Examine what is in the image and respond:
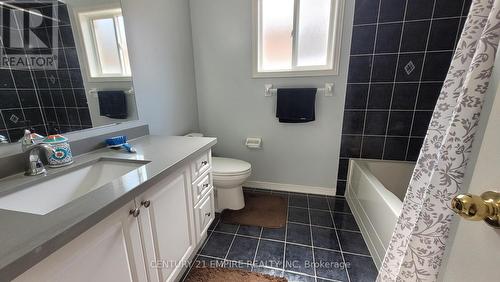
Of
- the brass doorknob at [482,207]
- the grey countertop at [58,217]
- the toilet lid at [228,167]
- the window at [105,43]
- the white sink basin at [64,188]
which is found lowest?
the toilet lid at [228,167]

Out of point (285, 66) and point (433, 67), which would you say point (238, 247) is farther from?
point (433, 67)

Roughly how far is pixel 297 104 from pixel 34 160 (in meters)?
1.84

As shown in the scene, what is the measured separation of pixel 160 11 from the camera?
173cm

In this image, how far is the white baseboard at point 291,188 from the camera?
229 cm

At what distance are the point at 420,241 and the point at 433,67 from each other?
176 cm

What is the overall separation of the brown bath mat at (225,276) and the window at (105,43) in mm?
1370

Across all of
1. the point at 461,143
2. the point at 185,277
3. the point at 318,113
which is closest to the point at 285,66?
the point at 318,113

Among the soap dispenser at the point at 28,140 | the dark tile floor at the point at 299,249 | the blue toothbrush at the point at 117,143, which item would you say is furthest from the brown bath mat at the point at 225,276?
the soap dispenser at the point at 28,140

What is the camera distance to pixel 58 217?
1.88 feet

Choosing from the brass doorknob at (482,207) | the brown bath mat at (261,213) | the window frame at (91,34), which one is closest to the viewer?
the brass doorknob at (482,207)

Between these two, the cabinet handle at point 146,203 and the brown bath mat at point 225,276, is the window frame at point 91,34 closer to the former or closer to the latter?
the cabinet handle at point 146,203

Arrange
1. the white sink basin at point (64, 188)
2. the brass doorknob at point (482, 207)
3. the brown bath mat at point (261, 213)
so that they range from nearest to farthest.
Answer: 1. the brass doorknob at point (482, 207)
2. the white sink basin at point (64, 188)
3. the brown bath mat at point (261, 213)

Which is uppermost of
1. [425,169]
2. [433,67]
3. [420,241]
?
[433,67]

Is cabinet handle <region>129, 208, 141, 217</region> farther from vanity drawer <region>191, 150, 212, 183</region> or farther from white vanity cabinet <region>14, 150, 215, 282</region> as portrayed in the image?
vanity drawer <region>191, 150, 212, 183</region>
